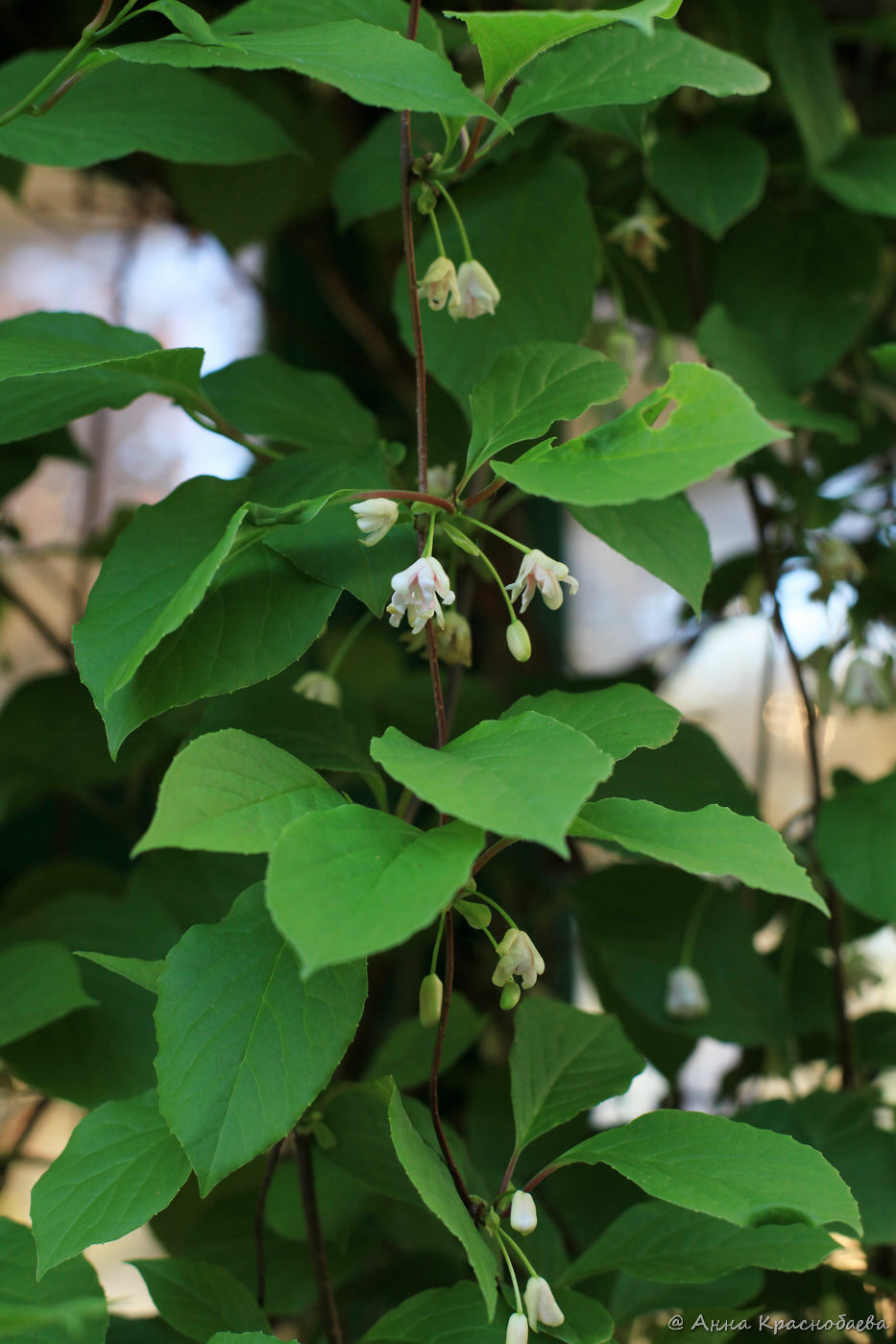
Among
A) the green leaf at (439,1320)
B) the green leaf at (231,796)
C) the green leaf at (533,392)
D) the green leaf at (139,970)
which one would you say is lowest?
the green leaf at (439,1320)

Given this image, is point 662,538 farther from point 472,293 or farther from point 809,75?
point 809,75

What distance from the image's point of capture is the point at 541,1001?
0.52 m

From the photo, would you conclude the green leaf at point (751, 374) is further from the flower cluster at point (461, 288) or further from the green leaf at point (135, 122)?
the green leaf at point (135, 122)

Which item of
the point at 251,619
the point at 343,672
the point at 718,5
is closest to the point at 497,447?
the point at 251,619

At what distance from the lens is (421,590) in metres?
0.40

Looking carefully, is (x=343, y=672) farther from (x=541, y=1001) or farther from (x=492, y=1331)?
(x=492, y=1331)

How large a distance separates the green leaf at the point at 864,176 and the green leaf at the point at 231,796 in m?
0.51

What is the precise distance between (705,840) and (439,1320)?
0.24 m

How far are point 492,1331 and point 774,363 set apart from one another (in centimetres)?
57

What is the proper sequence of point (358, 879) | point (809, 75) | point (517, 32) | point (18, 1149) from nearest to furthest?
point (358, 879), point (517, 32), point (809, 75), point (18, 1149)

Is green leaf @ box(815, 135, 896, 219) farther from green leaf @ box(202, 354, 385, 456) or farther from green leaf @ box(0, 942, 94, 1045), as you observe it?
green leaf @ box(0, 942, 94, 1045)

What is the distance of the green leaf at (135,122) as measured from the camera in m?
0.55

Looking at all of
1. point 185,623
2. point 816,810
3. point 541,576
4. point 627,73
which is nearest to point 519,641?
point 541,576

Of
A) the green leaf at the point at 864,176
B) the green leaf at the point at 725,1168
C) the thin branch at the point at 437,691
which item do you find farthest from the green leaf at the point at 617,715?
the green leaf at the point at 864,176
